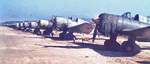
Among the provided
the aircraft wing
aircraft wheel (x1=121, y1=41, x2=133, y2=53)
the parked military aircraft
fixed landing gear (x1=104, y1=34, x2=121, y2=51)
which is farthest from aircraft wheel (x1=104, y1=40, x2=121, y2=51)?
the parked military aircraft

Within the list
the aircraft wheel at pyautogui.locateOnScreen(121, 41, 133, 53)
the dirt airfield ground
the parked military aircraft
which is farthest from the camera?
the parked military aircraft

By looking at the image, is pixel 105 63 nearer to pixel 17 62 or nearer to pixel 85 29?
pixel 17 62

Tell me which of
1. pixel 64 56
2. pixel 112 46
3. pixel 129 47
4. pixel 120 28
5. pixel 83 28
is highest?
pixel 120 28

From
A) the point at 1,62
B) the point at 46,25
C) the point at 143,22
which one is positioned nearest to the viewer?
the point at 1,62

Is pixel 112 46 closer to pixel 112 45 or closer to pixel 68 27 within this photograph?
pixel 112 45

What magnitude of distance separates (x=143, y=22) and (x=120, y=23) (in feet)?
8.46

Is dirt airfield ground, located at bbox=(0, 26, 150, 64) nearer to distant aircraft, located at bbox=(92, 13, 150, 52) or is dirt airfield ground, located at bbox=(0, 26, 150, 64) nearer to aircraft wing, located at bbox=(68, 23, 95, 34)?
distant aircraft, located at bbox=(92, 13, 150, 52)

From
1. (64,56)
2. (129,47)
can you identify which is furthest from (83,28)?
(64,56)

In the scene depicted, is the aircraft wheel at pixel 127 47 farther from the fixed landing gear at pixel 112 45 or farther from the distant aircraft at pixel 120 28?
the fixed landing gear at pixel 112 45

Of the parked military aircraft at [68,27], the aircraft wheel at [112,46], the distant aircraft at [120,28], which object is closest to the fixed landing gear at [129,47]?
the distant aircraft at [120,28]

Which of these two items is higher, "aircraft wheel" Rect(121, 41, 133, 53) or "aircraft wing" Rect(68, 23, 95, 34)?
"aircraft wing" Rect(68, 23, 95, 34)

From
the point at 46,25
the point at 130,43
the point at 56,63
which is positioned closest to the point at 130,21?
the point at 130,43

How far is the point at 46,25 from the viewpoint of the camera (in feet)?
103

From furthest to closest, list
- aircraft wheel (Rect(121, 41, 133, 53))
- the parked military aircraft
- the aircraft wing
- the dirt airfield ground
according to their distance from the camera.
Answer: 1. the parked military aircraft
2. the aircraft wing
3. aircraft wheel (Rect(121, 41, 133, 53))
4. the dirt airfield ground
